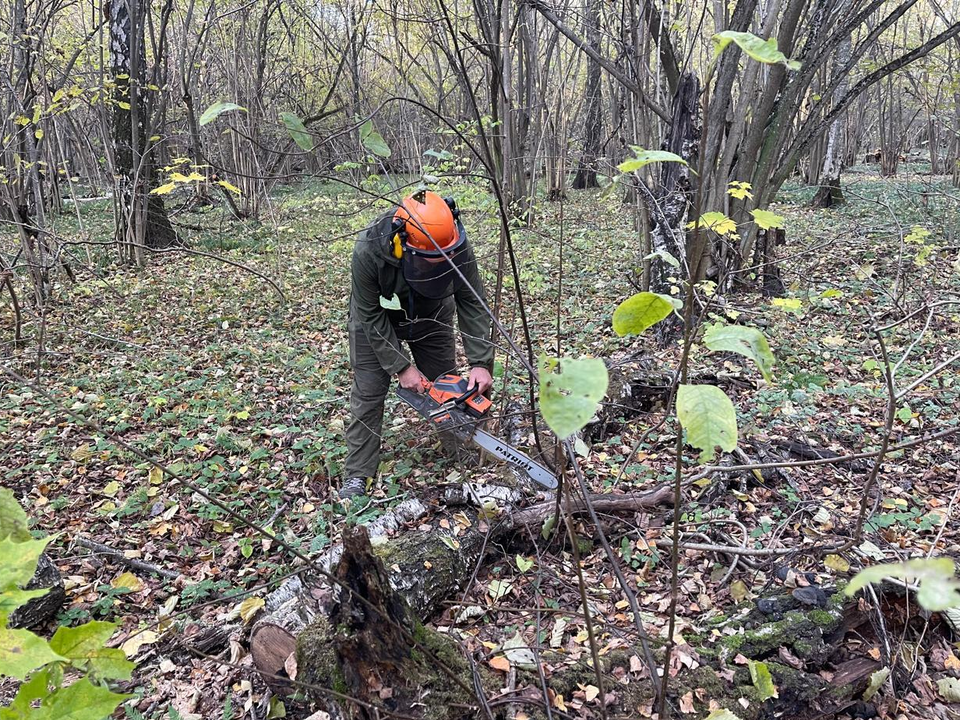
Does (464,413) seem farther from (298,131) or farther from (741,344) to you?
(741,344)

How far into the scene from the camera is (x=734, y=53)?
464cm

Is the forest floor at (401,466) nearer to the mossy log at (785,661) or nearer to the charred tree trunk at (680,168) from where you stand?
the mossy log at (785,661)

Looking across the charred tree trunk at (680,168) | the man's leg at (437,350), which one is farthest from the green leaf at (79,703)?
the charred tree trunk at (680,168)

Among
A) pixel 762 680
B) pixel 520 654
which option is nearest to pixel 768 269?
pixel 762 680

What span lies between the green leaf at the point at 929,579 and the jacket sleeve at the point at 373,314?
301cm

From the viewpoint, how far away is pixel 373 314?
3689mm

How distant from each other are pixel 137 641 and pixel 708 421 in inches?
109

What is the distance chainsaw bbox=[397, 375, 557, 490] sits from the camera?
Result: 310 cm

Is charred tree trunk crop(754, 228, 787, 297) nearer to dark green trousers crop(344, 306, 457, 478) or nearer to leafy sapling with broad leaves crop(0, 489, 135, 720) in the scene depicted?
dark green trousers crop(344, 306, 457, 478)

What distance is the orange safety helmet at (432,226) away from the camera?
9.94 ft

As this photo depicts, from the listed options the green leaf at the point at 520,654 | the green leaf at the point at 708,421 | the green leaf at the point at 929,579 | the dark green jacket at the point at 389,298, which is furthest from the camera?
the dark green jacket at the point at 389,298

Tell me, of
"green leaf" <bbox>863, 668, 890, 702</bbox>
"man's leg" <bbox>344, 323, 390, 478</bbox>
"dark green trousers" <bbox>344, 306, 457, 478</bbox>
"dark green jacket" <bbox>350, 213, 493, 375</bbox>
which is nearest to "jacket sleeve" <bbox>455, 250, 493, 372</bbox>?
"dark green jacket" <bbox>350, 213, 493, 375</bbox>

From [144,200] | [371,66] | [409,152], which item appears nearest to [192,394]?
[144,200]

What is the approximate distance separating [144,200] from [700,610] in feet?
30.8
